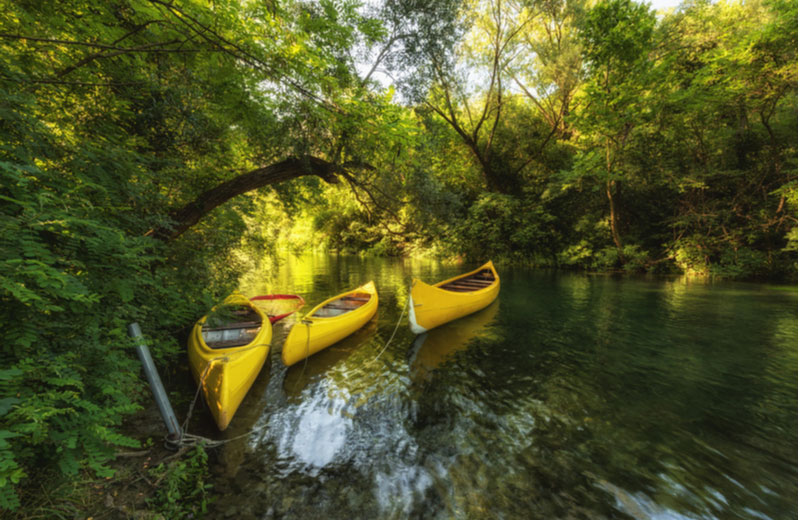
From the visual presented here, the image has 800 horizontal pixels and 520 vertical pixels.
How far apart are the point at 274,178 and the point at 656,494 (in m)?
6.95

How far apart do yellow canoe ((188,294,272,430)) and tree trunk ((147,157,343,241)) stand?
1533 millimetres

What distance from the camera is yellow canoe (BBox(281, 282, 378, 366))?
5.79 meters

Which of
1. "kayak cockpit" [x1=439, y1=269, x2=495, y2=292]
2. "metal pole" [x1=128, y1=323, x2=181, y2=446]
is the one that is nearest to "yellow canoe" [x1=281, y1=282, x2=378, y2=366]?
"metal pole" [x1=128, y1=323, x2=181, y2=446]

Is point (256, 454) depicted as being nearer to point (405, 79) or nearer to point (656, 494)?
point (656, 494)

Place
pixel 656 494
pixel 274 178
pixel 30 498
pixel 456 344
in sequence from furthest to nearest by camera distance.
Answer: pixel 456 344, pixel 274 178, pixel 656 494, pixel 30 498

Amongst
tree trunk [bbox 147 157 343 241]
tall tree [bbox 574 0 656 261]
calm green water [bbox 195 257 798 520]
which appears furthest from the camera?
tall tree [bbox 574 0 656 261]

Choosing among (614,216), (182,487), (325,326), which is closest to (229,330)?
(325,326)

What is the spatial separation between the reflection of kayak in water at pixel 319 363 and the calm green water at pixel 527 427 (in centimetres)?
4

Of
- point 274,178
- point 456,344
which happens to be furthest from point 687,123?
point 274,178

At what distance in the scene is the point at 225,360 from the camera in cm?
414

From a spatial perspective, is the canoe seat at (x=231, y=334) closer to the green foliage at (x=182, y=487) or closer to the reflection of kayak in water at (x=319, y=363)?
the reflection of kayak in water at (x=319, y=363)

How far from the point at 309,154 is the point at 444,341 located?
17.9 feet

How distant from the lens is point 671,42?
16.0 meters

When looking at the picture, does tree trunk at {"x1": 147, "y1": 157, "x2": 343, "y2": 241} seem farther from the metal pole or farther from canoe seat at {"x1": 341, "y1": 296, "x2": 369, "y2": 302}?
canoe seat at {"x1": 341, "y1": 296, "x2": 369, "y2": 302}
